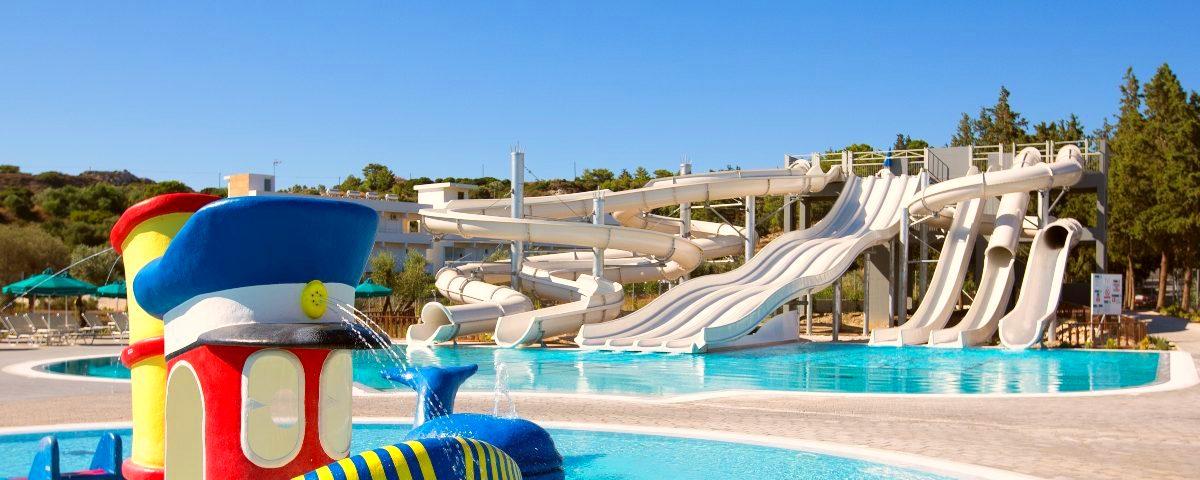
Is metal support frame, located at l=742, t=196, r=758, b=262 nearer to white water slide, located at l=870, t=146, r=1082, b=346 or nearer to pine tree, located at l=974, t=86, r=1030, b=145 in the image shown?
white water slide, located at l=870, t=146, r=1082, b=346

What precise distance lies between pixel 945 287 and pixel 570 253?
10700 millimetres

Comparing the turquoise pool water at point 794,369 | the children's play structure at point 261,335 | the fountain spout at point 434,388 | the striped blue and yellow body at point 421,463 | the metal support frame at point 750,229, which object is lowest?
the turquoise pool water at point 794,369

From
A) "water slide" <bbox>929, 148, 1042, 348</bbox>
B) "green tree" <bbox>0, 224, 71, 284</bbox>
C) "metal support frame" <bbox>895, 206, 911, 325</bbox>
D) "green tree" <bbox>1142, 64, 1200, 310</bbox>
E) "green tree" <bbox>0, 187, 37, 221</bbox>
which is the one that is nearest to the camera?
"water slide" <bbox>929, 148, 1042, 348</bbox>

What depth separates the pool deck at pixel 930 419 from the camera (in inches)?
313

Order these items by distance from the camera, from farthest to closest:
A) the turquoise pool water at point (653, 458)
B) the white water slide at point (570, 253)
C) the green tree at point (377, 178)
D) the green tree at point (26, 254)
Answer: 1. the green tree at point (377, 178)
2. the green tree at point (26, 254)
3. the white water slide at point (570, 253)
4. the turquoise pool water at point (653, 458)

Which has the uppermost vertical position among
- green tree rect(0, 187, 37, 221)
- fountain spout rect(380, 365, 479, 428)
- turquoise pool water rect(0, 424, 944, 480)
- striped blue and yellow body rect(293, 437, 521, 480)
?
green tree rect(0, 187, 37, 221)

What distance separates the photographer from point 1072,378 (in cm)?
1556

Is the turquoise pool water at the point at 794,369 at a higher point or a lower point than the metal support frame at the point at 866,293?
lower

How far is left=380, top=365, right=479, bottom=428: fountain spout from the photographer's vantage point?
6746mm

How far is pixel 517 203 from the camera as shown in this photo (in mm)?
25109

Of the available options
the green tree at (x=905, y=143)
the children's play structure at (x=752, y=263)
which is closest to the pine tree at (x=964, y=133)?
the green tree at (x=905, y=143)

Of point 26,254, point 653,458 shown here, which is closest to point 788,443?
point 653,458

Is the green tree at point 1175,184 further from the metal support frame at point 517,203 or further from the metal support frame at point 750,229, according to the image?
the metal support frame at point 517,203

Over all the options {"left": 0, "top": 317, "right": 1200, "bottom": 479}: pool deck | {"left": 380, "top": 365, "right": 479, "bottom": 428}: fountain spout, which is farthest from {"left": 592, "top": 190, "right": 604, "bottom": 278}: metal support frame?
{"left": 380, "top": 365, "right": 479, "bottom": 428}: fountain spout
